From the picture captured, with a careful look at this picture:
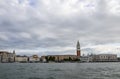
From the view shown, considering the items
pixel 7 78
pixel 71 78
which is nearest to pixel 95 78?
pixel 71 78

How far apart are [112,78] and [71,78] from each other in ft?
24.2

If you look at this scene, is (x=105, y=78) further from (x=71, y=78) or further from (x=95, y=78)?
(x=71, y=78)

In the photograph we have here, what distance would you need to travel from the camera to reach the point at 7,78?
42000 millimetres

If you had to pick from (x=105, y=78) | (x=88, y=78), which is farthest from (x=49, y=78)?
(x=105, y=78)

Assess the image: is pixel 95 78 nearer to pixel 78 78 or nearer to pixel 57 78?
pixel 78 78

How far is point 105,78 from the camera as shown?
→ 40469 millimetres

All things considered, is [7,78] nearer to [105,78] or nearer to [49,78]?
[49,78]

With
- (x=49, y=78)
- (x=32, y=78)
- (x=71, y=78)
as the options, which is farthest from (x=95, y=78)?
(x=32, y=78)

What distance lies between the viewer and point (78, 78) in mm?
39719

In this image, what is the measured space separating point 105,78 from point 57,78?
335 inches

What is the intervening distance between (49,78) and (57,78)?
1645mm

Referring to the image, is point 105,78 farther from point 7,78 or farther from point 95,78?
point 7,78

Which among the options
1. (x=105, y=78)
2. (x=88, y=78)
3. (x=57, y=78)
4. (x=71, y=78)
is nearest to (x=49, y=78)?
(x=57, y=78)

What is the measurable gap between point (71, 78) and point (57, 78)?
2666 millimetres
